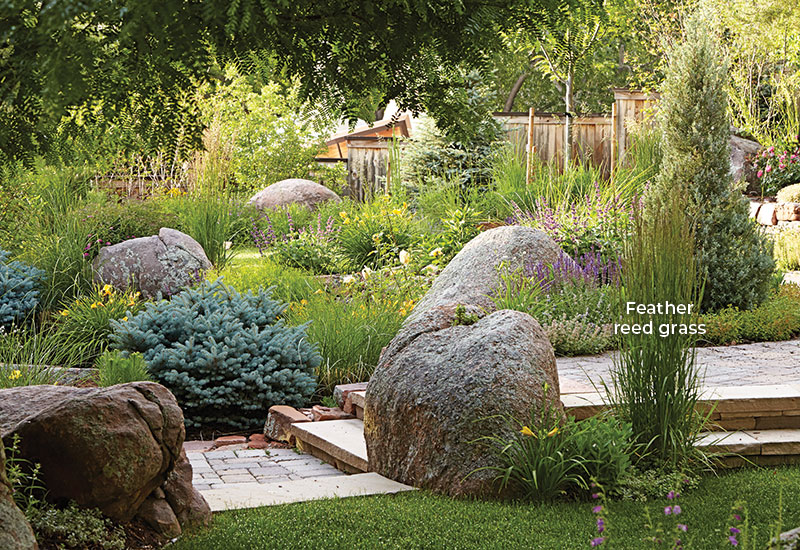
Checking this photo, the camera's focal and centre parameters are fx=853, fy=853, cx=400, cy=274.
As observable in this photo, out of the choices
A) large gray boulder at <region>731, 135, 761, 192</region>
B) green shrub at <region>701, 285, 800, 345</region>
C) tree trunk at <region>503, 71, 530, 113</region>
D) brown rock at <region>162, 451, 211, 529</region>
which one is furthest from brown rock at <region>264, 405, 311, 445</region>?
tree trunk at <region>503, 71, 530, 113</region>

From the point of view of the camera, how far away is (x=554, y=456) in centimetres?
414

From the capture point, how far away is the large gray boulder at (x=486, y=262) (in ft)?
24.8

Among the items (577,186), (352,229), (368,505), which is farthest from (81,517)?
(577,186)

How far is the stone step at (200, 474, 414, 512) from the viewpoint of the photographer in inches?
163

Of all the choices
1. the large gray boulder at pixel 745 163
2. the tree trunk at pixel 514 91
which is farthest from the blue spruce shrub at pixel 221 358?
the tree trunk at pixel 514 91

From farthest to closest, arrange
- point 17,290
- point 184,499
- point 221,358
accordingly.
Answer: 1. point 17,290
2. point 221,358
3. point 184,499

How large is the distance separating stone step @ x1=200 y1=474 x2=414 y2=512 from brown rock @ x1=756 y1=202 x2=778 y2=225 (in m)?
11.9

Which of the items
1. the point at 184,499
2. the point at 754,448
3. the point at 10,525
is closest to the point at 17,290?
the point at 184,499

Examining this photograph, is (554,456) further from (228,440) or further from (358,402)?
(228,440)

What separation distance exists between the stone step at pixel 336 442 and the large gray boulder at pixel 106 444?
1.50m

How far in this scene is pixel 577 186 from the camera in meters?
11.9

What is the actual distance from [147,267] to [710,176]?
5.75m

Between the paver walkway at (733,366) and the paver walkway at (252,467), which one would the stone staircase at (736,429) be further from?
the paver walkway at (733,366)

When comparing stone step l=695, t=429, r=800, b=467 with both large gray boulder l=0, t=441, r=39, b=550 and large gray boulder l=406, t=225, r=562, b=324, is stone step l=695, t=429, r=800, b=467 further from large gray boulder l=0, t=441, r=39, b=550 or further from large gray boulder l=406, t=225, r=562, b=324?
large gray boulder l=0, t=441, r=39, b=550
